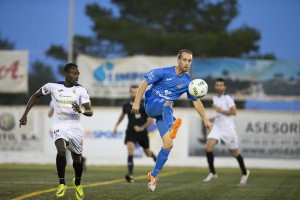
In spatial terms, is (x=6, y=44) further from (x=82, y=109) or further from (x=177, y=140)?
(x=82, y=109)

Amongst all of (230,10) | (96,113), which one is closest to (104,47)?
(96,113)

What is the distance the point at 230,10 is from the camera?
148 feet

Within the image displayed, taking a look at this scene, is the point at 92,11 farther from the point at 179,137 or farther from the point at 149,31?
the point at 179,137

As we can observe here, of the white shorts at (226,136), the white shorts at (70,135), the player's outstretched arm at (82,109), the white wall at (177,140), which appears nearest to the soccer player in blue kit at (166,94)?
the player's outstretched arm at (82,109)

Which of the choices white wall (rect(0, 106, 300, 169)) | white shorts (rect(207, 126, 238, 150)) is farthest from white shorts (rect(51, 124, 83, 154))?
white wall (rect(0, 106, 300, 169))

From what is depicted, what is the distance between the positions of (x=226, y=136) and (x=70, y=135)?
23.3ft

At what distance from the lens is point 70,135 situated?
11.1 m

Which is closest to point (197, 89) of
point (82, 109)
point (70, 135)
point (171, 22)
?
point (82, 109)

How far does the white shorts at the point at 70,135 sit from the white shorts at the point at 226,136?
6810 mm

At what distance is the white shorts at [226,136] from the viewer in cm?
1723

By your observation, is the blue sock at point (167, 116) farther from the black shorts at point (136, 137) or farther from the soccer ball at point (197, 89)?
the black shorts at point (136, 137)

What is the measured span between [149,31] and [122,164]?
16207mm

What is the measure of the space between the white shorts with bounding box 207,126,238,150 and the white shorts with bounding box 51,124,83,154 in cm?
681

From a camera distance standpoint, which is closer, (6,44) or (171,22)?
(6,44)
